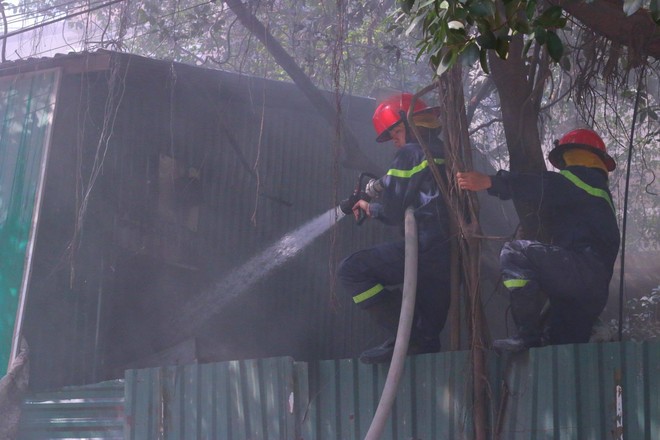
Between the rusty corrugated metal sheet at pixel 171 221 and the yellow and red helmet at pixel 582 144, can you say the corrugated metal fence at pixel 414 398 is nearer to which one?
the yellow and red helmet at pixel 582 144

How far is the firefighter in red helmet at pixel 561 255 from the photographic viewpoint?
15.5ft

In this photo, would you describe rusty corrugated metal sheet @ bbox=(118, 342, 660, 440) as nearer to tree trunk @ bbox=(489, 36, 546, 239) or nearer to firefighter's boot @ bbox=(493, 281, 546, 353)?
firefighter's boot @ bbox=(493, 281, 546, 353)

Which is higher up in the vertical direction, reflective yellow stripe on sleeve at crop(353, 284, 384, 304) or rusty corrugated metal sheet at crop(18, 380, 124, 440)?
reflective yellow stripe on sleeve at crop(353, 284, 384, 304)

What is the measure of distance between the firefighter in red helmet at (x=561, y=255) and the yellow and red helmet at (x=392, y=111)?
35.6 inches

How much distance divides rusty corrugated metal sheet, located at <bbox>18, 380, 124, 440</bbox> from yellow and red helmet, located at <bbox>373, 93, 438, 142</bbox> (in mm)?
2675

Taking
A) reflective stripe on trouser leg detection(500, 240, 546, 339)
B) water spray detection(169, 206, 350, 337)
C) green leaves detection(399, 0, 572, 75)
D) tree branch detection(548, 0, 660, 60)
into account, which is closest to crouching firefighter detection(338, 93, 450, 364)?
reflective stripe on trouser leg detection(500, 240, 546, 339)

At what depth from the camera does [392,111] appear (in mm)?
5699

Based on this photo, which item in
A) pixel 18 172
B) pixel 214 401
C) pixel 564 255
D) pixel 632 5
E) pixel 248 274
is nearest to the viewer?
pixel 632 5

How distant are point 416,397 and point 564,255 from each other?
43.3 inches

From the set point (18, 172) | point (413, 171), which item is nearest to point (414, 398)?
point (413, 171)

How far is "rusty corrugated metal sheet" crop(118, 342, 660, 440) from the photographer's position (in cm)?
421

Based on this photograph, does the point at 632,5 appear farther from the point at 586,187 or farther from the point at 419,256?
the point at 419,256

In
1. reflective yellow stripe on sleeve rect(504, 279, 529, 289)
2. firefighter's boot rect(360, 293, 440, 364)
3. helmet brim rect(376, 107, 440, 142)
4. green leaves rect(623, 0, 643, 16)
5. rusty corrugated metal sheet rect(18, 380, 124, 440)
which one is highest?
helmet brim rect(376, 107, 440, 142)

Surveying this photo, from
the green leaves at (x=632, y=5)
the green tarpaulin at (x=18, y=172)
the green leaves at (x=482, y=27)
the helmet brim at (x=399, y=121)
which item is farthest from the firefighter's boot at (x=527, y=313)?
the green tarpaulin at (x=18, y=172)
